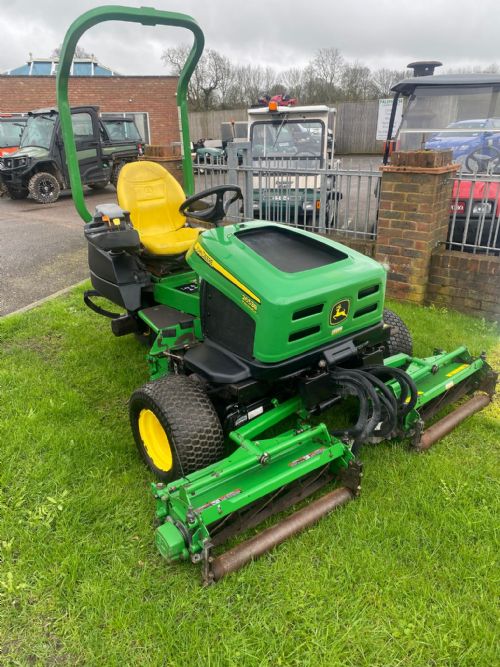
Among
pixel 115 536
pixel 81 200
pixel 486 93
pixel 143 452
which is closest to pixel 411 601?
pixel 115 536

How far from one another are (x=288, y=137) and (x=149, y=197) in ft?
Answer: 13.7

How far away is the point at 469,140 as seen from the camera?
5.88 metres

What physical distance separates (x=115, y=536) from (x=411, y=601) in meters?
1.26

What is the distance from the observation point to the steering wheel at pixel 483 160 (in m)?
5.38

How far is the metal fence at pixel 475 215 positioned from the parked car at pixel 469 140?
72 centimetres

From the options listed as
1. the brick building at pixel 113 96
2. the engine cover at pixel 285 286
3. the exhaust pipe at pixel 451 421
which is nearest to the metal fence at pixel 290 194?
the exhaust pipe at pixel 451 421

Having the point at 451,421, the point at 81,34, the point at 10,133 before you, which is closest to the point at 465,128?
the point at 451,421

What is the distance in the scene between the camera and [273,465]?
2264 millimetres

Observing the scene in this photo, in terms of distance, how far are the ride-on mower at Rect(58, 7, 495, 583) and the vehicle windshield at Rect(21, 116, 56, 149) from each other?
9.13 meters

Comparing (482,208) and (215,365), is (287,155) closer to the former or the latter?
(482,208)

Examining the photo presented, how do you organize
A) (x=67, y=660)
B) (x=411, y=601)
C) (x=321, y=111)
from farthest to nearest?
(x=321, y=111), (x=411, y=601), (x=67, y=660)

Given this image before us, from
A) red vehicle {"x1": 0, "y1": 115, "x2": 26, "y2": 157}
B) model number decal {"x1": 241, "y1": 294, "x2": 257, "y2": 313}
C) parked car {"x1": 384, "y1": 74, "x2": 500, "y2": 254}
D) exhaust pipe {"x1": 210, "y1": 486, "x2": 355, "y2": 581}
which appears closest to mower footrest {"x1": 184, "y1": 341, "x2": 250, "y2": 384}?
model number decal {"x1": 241, "y1": 294, "x2": 257, "y2": 313}

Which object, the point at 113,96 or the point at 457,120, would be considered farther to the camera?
the point at 113,96

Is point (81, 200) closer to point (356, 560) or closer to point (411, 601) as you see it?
point (356, 560)
